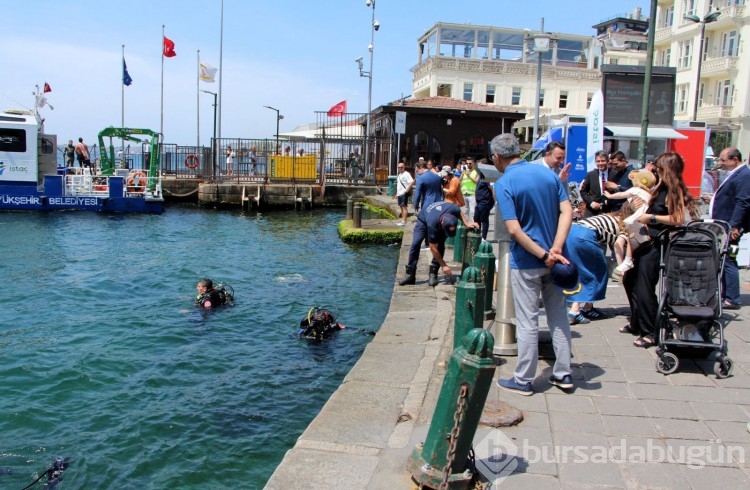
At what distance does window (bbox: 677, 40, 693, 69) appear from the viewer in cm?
4478

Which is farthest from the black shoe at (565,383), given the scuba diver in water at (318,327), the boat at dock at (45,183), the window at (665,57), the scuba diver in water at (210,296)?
the window at (665,57)

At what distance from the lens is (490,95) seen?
167 feet

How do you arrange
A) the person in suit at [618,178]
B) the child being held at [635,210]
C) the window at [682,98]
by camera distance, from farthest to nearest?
the window at [682,98], the person in suit at [618,178], the child being held at [635,210]

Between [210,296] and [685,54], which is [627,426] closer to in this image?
[210,296]

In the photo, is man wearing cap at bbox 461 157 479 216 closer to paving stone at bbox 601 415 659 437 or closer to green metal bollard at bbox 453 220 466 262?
green metal bollard at bbox 453 220 466 262

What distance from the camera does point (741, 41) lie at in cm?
4053

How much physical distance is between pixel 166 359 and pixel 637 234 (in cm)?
584

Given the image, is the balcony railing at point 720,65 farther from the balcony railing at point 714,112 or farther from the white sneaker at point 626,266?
the white sneaker at point 626,266

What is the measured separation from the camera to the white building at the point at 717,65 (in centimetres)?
4041


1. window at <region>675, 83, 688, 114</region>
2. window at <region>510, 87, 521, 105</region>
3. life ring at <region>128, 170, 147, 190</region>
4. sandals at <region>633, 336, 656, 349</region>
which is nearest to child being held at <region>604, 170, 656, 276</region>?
sandals at <region>633, 336, 656, 349</region>

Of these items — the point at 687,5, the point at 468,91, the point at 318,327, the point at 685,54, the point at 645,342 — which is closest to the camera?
the point at 645,342

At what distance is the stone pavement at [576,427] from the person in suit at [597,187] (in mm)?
2586

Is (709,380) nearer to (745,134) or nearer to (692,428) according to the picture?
(692,428)

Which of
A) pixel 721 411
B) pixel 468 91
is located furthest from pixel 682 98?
pixel 721 411
